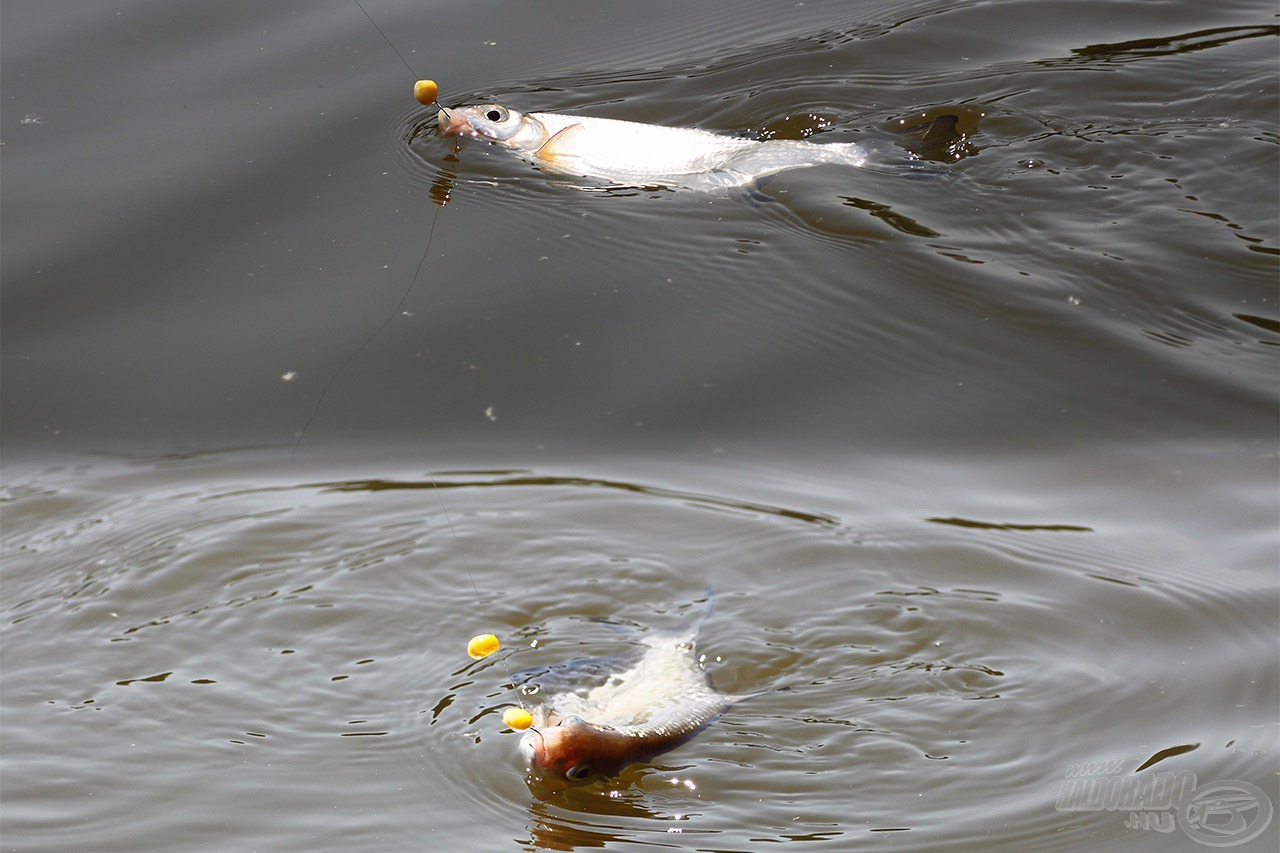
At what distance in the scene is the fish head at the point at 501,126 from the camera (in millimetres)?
4609

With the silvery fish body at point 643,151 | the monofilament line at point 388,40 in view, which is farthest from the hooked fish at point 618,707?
the monofilament line at point 388,40

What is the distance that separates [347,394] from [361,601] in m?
1.02

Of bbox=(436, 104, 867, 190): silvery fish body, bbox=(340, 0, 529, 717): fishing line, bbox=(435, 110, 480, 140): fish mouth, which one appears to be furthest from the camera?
bbox=(435, 110, 480, 140): fish mouth

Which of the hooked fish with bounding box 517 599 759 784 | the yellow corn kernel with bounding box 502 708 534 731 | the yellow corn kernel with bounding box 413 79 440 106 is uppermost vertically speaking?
the yellow corn kernel with bounding box 413 79 440 106

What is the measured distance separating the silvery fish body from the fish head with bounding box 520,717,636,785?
2.61m

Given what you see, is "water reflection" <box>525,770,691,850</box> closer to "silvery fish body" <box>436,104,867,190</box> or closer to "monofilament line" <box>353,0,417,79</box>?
"silvery fish body" <box>436,104,867,190</box>

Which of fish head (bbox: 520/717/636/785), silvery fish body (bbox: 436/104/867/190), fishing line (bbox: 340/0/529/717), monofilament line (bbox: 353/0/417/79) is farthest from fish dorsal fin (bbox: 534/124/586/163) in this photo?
fish head (bbox: 520/717/636/785)

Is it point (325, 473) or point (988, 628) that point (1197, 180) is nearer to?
point (988, 628)

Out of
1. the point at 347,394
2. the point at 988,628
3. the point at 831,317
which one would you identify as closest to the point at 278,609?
the point at 347,394

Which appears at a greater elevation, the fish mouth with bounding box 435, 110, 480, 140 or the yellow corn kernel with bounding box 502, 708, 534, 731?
the fish mouth with bounding box 435, 110, 480, 140

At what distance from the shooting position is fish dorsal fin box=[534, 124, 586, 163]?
4582 mm

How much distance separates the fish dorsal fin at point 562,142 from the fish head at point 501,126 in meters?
0.05

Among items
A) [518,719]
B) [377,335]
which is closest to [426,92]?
[377,335]

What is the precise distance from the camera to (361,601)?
3080 millimetres
